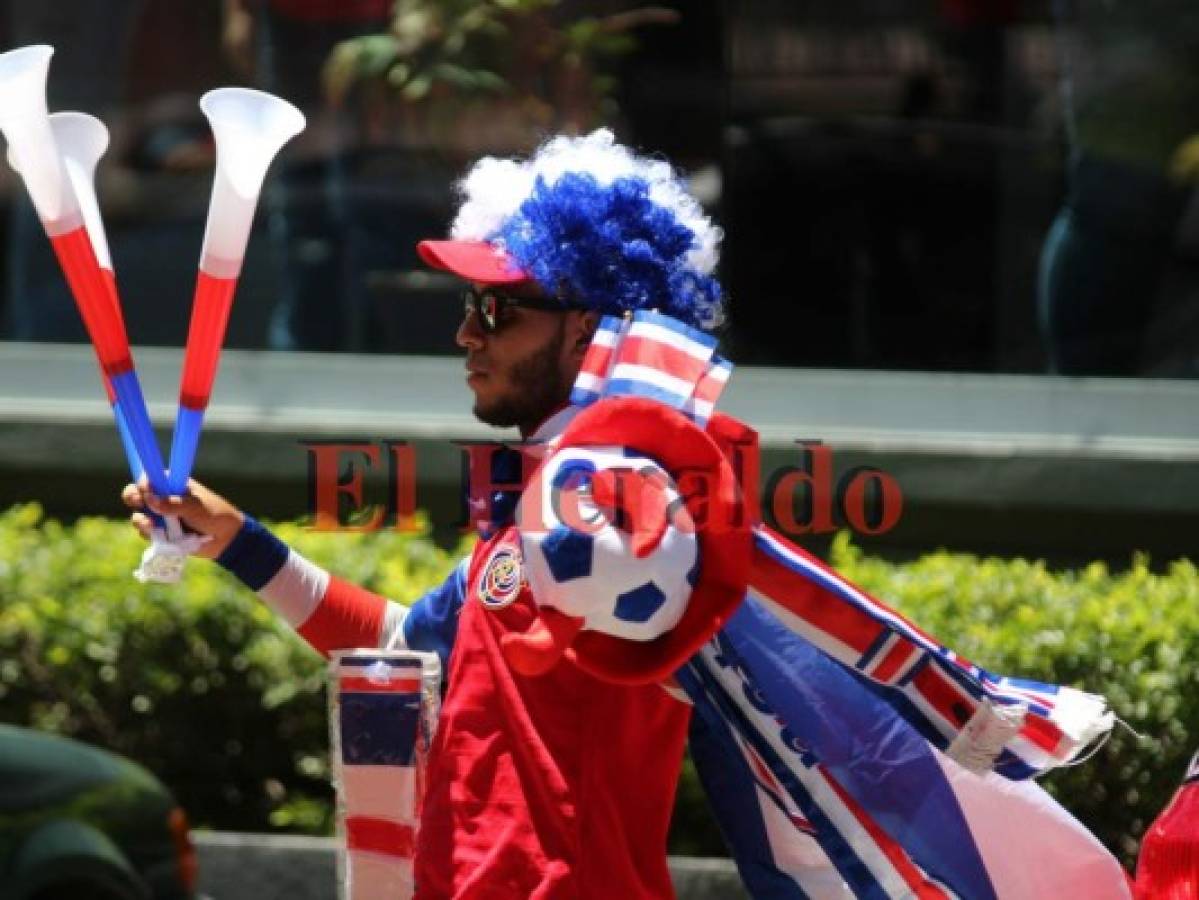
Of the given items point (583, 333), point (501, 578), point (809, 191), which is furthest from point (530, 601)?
point (809, 191)

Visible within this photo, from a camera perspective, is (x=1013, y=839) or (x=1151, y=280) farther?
(x=1151, y=280)

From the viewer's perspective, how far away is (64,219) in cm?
411

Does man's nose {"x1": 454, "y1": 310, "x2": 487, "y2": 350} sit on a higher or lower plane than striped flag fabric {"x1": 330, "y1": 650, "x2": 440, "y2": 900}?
higher

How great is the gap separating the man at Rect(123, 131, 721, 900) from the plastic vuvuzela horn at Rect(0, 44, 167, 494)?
136 mm

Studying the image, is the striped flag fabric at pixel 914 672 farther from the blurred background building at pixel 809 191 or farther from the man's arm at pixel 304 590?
the blurred background building at pixel 809 191

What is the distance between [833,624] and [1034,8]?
17.3 feet

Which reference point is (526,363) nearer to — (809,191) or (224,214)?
(224,214)

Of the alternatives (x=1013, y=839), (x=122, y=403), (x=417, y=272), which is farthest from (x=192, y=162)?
(x=1013, y=839)

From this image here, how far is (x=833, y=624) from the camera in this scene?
150 inches

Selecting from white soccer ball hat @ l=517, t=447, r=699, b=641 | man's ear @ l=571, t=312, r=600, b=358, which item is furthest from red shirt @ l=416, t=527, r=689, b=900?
man's ear @ l=571, t=312, r=600, b=358

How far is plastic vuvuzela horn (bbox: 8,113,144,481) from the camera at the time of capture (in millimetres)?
4203

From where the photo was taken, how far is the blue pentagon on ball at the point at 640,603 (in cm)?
362

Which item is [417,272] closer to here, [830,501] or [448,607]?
[830,501]

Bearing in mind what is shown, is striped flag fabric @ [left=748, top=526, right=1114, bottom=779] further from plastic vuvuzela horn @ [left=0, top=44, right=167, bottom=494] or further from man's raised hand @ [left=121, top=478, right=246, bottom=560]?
plastic vuvuzela horn @ [left=0, top=44, right=167, bottom=494]
